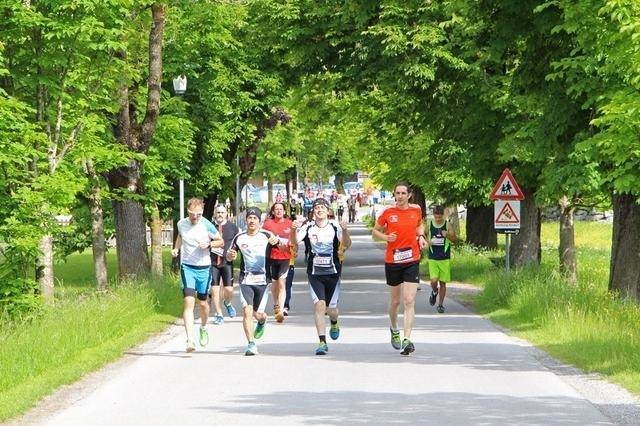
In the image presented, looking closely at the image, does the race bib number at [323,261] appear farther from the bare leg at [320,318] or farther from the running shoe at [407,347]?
the running shoe at [407,347]

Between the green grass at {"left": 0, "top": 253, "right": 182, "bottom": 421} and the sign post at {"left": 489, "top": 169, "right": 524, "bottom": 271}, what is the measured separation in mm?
6148

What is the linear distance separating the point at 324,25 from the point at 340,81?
1.39 meters

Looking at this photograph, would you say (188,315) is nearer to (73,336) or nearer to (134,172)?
(73,336)

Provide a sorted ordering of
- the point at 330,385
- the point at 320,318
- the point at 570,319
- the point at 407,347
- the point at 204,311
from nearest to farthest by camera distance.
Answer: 1. the point at 330,385
2. the point at 407,347
3. the point at 320,318
4. the point at 204,311
5. the point at 570,319

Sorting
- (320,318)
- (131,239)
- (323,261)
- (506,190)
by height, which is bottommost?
(320,318)

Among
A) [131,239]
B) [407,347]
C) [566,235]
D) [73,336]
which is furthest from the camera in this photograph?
[566,235]

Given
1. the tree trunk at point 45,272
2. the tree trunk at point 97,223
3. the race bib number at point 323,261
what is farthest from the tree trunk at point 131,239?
the race bib number at point 323,261

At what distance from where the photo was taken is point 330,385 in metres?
13.5

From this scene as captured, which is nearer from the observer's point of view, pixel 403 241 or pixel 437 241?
pixel 403 241

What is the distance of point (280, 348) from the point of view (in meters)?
17.6

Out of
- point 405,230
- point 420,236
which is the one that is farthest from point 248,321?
point 420,236

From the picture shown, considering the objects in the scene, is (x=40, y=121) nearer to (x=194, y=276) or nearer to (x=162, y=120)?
(x=194, y=276)

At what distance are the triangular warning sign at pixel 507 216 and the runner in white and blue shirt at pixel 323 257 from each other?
10.3 metres

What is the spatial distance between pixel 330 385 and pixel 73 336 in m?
4.27
